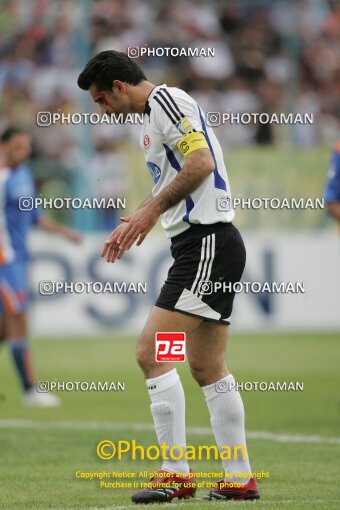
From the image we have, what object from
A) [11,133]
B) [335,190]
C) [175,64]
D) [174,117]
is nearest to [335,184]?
[335,190]

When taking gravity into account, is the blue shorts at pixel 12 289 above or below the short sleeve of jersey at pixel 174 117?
below

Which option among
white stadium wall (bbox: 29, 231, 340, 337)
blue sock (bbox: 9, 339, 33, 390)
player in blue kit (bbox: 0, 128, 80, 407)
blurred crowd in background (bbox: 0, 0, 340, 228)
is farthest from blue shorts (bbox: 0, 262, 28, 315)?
blurred crowd in background (bbox: 0, 0, 340, 228)

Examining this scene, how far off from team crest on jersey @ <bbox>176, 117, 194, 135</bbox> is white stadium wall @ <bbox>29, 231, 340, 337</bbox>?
1034cm

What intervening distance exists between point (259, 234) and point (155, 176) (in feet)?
35.8

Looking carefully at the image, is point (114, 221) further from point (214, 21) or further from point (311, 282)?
point (214, 21)

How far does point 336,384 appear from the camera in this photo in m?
11.3

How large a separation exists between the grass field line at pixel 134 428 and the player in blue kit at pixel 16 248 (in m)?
1.22

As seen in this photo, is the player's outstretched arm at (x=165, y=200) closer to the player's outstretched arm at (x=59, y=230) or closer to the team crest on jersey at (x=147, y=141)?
the team crest on jersey at (x=147, y=141)

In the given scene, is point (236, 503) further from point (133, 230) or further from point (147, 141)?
point (147, 141)

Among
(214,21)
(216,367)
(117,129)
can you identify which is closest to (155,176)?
(216,367)

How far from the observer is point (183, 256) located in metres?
5.51

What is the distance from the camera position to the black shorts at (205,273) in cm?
539

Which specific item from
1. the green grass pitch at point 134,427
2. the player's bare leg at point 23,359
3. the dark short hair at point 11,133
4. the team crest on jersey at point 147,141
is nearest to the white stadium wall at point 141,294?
the green grass pitch at point 134,427

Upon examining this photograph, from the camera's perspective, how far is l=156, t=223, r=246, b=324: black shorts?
17.7 feet
